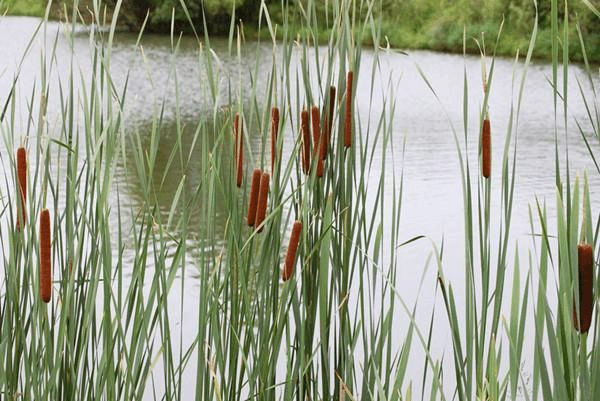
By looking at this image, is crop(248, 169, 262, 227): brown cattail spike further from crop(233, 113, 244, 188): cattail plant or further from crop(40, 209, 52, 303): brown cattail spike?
crop(40, 209, 52, 303): brown cattail spike

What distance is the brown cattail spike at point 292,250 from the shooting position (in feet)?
3.34

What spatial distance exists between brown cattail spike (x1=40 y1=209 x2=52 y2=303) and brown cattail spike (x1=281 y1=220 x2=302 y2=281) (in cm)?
26

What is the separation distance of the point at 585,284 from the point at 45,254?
55cm

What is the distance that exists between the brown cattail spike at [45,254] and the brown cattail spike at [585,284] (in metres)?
0.54

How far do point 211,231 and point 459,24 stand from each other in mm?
13015

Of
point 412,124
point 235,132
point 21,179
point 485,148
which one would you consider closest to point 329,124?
point 235,132

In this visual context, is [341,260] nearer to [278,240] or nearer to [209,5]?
[278,240]

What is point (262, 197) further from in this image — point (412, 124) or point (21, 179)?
point (412, 124)

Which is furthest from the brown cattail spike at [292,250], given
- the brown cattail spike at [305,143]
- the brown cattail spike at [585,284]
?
the brown cattail spike at [585,284]

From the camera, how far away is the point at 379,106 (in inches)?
371

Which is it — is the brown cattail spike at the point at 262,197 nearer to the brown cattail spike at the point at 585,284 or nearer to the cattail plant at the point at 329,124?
the cattail plant at the point at 329,124

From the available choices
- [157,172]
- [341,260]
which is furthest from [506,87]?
[341,260]

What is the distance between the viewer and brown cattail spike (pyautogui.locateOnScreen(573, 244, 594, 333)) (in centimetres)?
85

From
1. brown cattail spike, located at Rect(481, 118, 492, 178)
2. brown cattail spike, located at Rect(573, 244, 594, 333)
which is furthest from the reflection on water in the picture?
brown cattail spike, located at Rect(573, 244, 594, 333)
